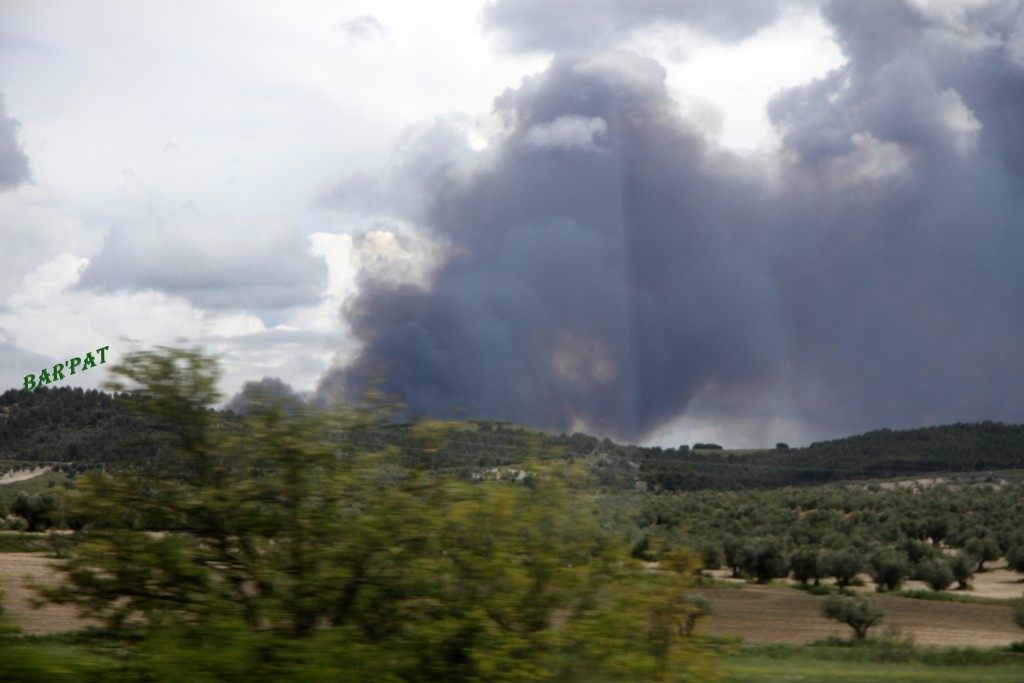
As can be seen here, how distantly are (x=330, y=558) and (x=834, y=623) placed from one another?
31245 mm

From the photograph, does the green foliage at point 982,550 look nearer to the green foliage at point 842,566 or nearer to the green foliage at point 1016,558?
the green foliage at point 1016,558

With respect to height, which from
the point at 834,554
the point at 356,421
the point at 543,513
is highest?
the point at 356,421

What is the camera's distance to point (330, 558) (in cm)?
740

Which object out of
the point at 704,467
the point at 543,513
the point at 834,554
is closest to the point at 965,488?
the point at 704,467

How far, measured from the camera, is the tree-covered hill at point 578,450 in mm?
8289

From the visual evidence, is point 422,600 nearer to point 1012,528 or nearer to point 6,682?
point 6,682

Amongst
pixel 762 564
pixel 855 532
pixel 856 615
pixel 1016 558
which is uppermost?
pixel 855 532

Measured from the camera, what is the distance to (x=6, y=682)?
617 cm

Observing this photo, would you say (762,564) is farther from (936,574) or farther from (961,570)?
(961,570)

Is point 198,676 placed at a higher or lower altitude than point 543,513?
lower

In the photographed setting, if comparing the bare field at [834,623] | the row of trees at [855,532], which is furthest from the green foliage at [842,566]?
the bare field at [834,623]

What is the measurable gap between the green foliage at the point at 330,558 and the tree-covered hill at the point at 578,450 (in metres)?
0.28

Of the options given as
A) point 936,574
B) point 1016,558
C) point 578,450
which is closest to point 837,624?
point 936,574

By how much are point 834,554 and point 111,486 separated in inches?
1774
